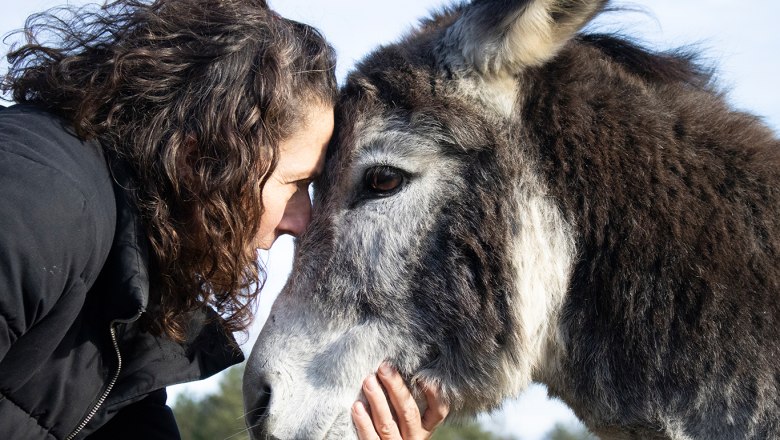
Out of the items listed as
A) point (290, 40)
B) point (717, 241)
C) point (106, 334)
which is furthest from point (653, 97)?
point (106, 334)

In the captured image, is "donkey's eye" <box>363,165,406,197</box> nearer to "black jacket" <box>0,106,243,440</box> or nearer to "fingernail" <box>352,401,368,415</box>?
"fingernail" <box>352,401,368,415</box>

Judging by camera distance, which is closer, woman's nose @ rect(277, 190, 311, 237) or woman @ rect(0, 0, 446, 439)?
woman @ rect(0, 0, 446, 439)

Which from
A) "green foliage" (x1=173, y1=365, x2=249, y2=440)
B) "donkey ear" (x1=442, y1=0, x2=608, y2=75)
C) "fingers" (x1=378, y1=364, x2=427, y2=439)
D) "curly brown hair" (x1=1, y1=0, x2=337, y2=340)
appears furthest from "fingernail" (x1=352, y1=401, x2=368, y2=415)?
"green foliage" (x1=173, y1=365, x2=249, y2=440)

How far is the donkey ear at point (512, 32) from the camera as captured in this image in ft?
9.06

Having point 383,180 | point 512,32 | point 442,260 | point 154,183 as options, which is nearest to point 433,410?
point 442,260

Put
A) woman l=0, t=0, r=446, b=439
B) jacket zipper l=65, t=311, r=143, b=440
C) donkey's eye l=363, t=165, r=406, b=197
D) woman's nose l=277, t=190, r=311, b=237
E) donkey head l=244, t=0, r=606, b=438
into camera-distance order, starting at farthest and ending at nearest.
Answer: woman's nose l=277, t=190, r=311, b=237 → donkey's eye l=363, t=165, r=406, b=197 → donkey head l=244, t=0, r=606, b=438 → jacket zipper l=65, t=311, r=143, b=440 → woman l=0, t=0, r=446, b=439

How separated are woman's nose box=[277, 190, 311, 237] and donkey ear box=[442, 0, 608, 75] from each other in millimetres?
755

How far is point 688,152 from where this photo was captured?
8.82ft

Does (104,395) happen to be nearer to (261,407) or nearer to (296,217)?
(261,407)

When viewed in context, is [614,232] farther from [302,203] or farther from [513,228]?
[302,203]

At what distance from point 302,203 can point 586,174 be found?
3.43 feet

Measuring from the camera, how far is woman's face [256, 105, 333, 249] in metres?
2.83

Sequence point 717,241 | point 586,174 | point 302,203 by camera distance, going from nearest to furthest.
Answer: point 717,241, point 586,174, point 302,203

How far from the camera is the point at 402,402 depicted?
276 cm
